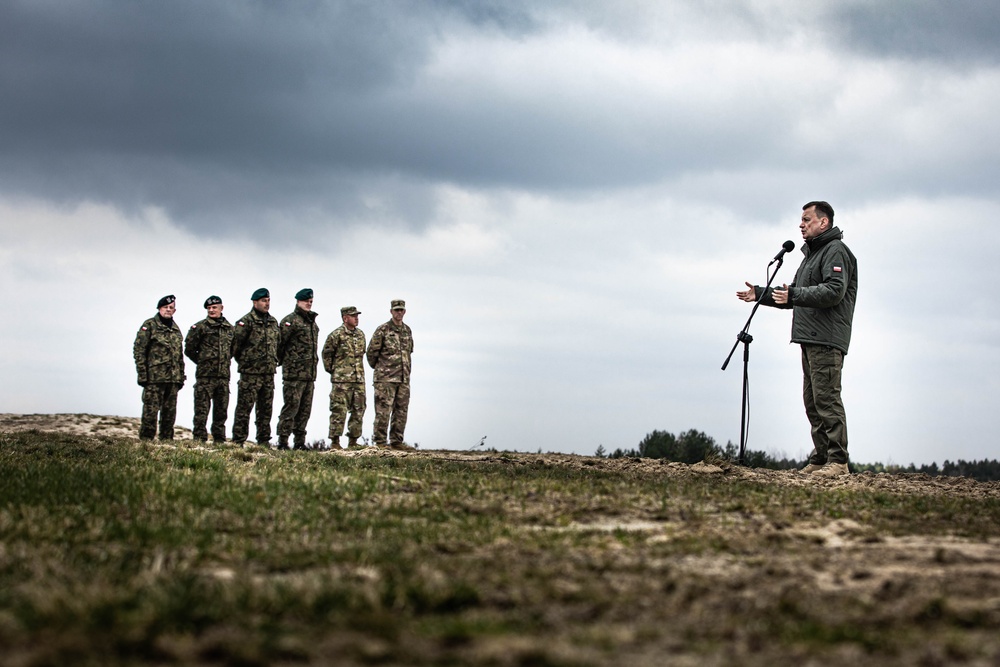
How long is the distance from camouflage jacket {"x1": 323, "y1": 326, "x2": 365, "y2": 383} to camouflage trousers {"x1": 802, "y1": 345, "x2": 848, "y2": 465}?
9.36 metres

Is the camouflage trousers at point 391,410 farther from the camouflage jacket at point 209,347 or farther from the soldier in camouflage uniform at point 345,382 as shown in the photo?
the camouflage jacket at point 209,347

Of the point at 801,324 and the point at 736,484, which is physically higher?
the point at 801,324

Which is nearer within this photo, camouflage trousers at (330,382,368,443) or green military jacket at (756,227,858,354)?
green military jacket at (756,227,858,354)

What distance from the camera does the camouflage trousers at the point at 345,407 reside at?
66.8ft

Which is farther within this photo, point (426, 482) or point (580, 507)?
point (426, 482)

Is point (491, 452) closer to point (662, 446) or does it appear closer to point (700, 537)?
point (662, 446)

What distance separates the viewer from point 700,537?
7891 mm

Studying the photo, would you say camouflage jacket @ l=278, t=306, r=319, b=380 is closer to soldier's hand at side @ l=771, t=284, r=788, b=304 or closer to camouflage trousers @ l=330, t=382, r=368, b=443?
camouflage trousers @ l=330, t=382, r=368, b=443

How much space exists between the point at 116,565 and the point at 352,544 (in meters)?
1.61

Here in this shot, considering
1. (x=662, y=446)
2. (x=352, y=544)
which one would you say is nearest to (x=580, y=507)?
(x=352, y=544)

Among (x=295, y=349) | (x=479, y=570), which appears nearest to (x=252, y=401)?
(x=295, y=349)

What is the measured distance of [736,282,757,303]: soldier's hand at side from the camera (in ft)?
44.9

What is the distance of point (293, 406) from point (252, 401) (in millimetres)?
816

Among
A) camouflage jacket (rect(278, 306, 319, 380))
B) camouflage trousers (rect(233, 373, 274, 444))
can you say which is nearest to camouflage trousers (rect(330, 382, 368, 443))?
camouflage jacket (rect(278, 306, 319, 380))
